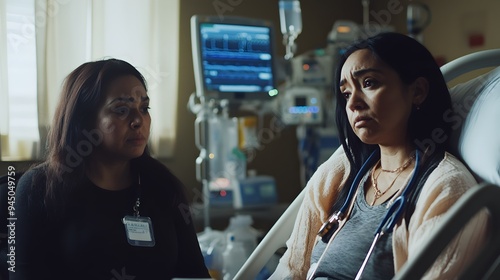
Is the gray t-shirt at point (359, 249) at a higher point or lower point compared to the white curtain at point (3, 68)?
lower

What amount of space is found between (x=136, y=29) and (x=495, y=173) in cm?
334

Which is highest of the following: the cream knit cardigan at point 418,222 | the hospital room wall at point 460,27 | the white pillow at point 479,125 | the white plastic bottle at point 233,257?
the hospital room wall at point 460,27

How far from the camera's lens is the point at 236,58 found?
337cm

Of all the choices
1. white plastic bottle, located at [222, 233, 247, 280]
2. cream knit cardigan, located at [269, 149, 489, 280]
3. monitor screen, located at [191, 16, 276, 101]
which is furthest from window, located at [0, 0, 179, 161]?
cream knit cardigan, located at [269, 149, 489, 280]

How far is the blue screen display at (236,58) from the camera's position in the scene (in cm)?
325

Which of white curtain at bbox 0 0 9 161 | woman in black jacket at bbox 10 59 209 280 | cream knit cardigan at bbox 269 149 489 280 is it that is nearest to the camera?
cream knit cardigan at bbox 269 149 489 280

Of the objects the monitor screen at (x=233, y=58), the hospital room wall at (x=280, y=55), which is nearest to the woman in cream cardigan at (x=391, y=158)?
the monitor screen at (x=233, y=58)

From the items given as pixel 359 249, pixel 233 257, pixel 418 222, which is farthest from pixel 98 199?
pixel 233 257

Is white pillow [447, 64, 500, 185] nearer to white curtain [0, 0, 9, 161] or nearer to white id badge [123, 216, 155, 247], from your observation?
white id badge [123, 216, 155, 247]

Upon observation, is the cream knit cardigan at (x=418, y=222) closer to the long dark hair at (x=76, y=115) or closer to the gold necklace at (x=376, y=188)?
the gold necklace at (x=376, y=188)

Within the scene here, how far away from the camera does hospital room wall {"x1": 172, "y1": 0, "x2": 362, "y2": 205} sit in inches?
182

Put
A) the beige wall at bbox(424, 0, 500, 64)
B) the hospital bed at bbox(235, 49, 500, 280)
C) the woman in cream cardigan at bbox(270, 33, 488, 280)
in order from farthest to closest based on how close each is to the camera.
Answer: the beige wall at bbox(424, 0, 500, 64) < the woman in cream cardigan at bbox(270, 33, 488, 280) < the hospital bed at bbox(235, 49, 500, 280)

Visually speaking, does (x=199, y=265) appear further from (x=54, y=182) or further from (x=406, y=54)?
(x=406, y=54)

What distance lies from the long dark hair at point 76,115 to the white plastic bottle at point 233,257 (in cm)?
156
